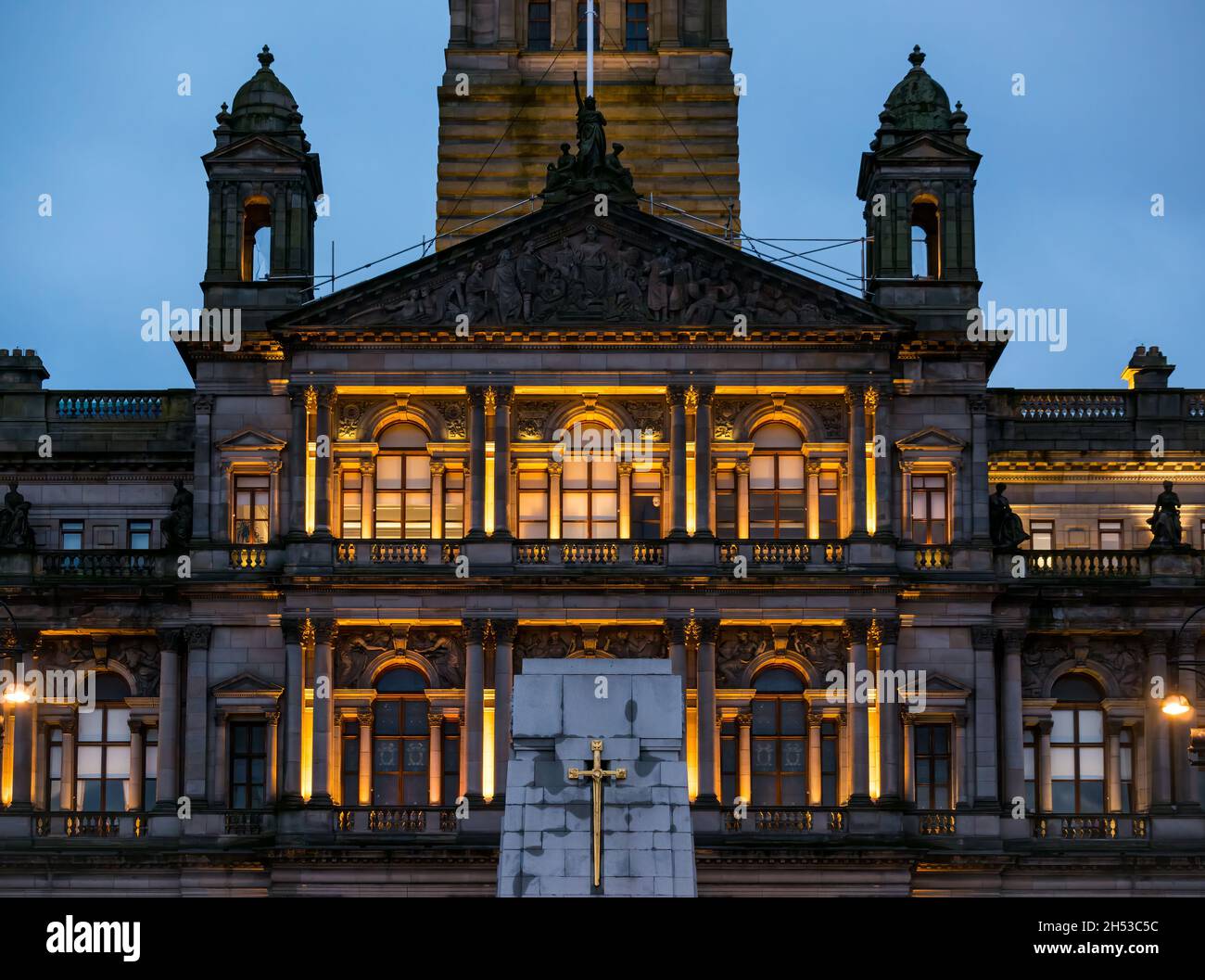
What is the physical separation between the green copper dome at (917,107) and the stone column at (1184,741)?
15.1 m

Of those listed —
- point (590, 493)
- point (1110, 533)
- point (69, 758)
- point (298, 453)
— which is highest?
point (298, 453)

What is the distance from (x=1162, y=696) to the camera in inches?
2557

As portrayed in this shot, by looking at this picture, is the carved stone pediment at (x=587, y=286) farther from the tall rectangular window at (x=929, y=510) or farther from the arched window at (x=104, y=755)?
the arched window at (x=104, y=755)

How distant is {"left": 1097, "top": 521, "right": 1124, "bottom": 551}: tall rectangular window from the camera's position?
2702 inches

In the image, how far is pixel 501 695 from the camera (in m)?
62.0

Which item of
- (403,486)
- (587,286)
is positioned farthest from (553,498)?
(587,286)

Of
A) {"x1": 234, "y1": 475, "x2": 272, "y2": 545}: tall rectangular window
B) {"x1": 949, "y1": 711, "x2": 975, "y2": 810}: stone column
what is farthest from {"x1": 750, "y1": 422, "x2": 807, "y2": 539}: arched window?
{"x1": 234, "y1": 475, "x2": 272, "y2": 545}: tall rectangular window

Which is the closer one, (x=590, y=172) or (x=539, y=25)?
(x=590, y=172)

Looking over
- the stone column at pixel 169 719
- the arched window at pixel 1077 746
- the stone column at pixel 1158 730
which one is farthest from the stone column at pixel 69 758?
the stone column at pixel 1158 730

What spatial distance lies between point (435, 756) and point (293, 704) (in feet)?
12.4

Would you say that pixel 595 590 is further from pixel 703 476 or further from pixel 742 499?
pixel 742 499

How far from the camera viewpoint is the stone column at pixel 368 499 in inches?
2534
